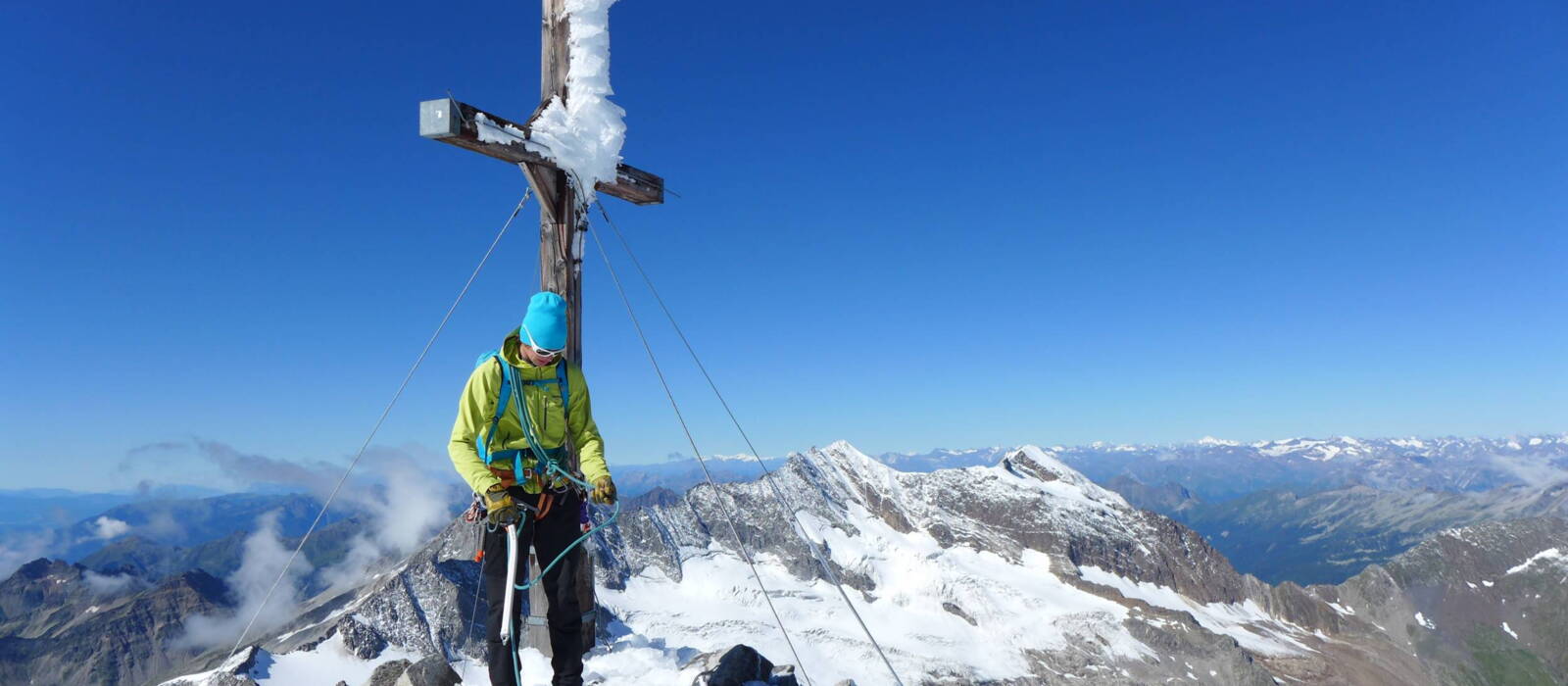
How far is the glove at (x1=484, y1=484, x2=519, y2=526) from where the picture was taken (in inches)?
265

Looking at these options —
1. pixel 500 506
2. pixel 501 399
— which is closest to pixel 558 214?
pixel 501 399

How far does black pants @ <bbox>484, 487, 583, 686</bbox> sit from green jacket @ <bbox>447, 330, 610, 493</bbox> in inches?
Result: 20.7

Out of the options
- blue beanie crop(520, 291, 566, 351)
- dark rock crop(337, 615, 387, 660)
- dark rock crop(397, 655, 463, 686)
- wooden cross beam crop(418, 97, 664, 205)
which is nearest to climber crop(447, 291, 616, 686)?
blue beanie crop(520, 291, 566, 351)

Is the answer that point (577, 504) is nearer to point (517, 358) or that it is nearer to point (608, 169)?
point (517, 358)

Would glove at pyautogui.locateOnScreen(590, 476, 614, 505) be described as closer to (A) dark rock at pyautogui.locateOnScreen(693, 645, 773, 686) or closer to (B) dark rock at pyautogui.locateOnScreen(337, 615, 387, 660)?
(A) dark rock at pyautogui.locateOnScreen(693, 645, 773, 686)

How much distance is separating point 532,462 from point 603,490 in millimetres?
793

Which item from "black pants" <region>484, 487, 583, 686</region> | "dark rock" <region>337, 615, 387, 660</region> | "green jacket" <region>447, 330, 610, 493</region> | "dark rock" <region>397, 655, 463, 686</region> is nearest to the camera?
"green jacket" <region>447, 330, 610, 493</region>

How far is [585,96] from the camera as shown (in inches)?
383

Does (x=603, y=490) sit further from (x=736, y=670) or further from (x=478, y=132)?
(x=736, y=670)

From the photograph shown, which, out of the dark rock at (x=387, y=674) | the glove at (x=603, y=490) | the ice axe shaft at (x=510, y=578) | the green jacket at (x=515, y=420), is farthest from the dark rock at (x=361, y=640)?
the glove at (x=603, y=490)

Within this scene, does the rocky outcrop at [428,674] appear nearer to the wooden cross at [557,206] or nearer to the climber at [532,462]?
the climber at [532,462]

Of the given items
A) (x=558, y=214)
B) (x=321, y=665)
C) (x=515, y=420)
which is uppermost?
(x=558, y=214)

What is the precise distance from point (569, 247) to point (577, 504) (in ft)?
11.3

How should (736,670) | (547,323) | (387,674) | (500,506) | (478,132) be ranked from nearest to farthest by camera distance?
(500,506) < (547,323) < (478,132) < (736,670) < (387,674)
